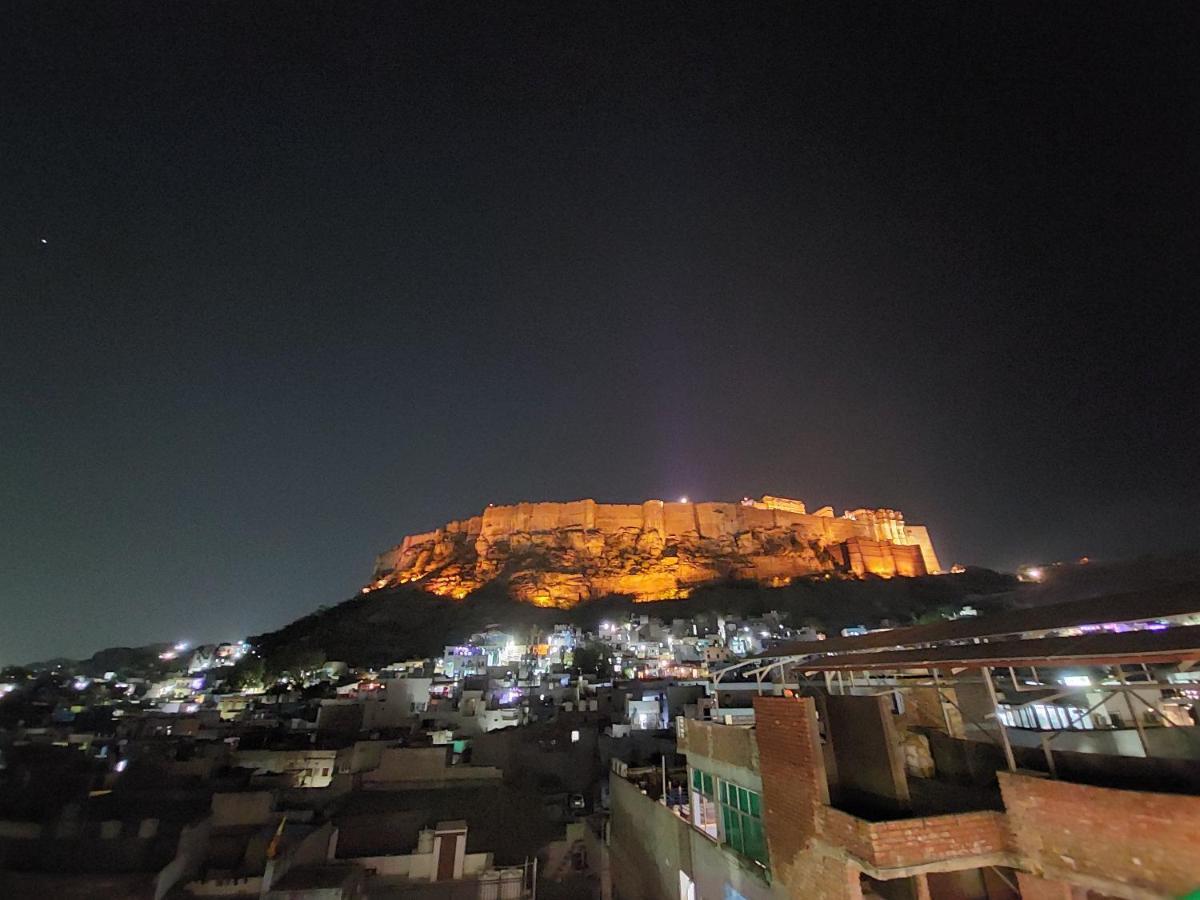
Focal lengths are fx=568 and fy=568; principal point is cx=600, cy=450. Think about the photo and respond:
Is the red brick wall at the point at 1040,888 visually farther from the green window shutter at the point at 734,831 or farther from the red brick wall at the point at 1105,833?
the green window shutter at the point at 734,831

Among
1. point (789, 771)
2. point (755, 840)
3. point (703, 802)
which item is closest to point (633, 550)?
point (703, 802)

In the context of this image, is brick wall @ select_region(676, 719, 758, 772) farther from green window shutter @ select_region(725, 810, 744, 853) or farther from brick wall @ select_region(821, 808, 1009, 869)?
brick wall @ select_region(821, 808, 1009, 869)

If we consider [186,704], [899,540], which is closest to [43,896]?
[186,704]

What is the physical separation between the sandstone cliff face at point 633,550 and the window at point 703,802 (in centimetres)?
5928

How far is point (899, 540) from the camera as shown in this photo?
8238 cm

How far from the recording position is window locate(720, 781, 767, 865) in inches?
351

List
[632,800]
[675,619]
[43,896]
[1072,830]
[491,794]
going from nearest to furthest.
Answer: [1072,830], [43,896], [632,800], [491,794], [675,619]

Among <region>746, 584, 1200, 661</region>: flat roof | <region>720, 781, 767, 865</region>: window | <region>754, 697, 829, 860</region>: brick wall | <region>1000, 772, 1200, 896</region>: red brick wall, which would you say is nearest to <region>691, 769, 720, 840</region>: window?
<region>720, 781, 767, 865</region>: window

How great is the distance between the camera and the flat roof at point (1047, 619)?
5801mm

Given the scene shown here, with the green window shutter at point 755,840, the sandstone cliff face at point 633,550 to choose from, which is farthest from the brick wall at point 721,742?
the sandstone cliff face at point 633,550

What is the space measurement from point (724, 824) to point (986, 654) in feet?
20.8

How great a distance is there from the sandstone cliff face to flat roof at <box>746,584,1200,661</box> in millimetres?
63069

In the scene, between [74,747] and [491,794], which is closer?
[491,794]

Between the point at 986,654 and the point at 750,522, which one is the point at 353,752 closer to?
the point at 986,654
